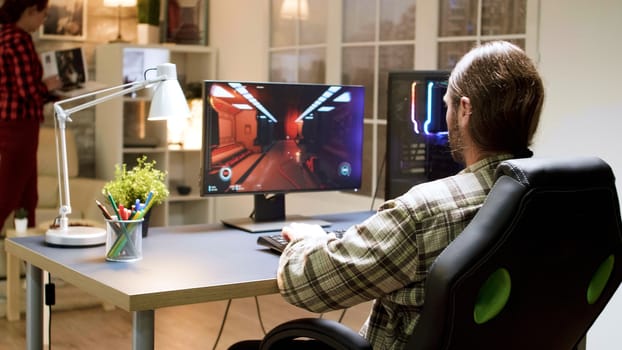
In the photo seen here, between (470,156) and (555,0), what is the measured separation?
7.38ft

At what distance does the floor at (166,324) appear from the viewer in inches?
170

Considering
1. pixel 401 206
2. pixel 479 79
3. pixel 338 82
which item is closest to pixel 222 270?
pixel 401 206

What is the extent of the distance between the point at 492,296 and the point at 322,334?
44 centimetres

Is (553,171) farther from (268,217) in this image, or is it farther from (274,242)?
(268,217)

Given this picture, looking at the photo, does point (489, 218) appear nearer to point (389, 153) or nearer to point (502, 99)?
point (502, 99)

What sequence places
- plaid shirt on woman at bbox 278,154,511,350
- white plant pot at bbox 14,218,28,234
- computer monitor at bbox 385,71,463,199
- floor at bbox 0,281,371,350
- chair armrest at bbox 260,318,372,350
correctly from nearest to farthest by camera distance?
plaid shirt on woman at bbox 278,154,511,350 < chair armrest at bbox 260,318,372,350 < computer monitor at bbox 385,71,463,199 < floor at bbox 0,281,371,350 < white plant pot at bbox 14,218,28,234

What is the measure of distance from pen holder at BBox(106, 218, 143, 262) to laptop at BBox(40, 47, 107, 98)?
3088 millimetres

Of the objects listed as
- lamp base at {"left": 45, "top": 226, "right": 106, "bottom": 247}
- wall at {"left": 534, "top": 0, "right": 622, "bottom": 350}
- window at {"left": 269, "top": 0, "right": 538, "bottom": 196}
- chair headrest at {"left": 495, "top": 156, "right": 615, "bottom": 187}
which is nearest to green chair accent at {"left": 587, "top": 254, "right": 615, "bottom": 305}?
chair headrest at {"left": 495, "top": 156, "right": 615, "bottom": 187}

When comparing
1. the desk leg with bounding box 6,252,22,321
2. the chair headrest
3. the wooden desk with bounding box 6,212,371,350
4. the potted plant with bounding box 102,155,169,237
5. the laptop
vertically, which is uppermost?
the laptop

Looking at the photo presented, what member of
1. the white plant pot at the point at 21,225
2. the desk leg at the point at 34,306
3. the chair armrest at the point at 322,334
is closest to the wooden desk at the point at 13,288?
the white plant pot at the point at 21,225

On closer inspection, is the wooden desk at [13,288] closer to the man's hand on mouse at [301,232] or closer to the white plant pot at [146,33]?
the white plant pot at [146,33]

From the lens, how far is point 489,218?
168 centimetres

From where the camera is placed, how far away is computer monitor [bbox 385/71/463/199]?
3.25 meters

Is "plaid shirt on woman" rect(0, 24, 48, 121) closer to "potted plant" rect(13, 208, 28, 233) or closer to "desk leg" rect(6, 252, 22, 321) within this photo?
"potted plant" rect(13, 208, 28, 233)
